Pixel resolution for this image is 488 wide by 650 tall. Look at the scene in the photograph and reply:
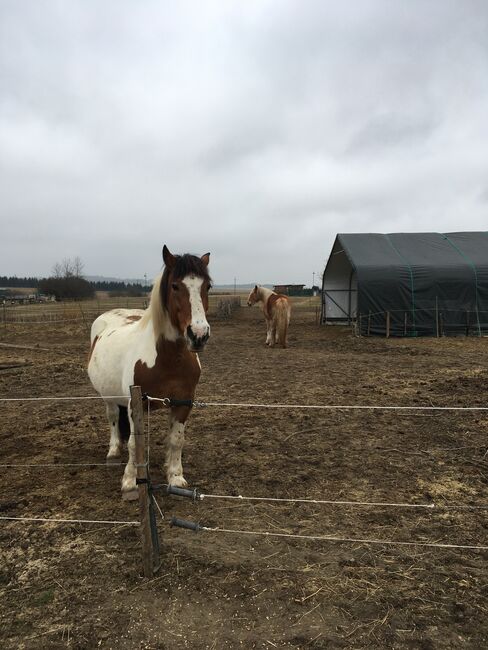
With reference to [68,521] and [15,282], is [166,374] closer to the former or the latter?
[68,521]

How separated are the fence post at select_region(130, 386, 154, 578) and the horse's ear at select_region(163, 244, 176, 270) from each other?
1.10m

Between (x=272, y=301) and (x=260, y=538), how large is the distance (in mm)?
10640

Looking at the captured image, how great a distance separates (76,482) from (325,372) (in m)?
5.87

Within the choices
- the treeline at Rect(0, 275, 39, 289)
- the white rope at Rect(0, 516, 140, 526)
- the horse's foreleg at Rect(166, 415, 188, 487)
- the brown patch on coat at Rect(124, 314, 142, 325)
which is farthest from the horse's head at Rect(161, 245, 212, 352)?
the treeline at Rect(0, 275, 39, 289)

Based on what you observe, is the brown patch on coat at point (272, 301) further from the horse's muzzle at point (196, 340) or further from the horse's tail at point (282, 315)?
the horse's muzzle at point (196, 340)

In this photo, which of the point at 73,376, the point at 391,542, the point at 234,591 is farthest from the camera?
the point at 73,376

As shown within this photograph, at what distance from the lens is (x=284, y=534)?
2803 millimetres

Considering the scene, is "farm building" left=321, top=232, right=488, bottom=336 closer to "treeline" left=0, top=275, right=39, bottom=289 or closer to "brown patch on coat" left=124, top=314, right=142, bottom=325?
"brown patch on coat" left=124, top=314, right=142, bottom=325

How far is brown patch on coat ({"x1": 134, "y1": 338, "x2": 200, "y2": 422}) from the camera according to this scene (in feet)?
10.6

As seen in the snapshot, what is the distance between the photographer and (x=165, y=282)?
10.3 ft

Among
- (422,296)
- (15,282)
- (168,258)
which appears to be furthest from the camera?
(15,282)

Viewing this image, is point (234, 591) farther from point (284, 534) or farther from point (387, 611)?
point (387, 611)

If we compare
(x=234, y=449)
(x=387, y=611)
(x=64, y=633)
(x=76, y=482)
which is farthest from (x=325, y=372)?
(x=64, y=633)

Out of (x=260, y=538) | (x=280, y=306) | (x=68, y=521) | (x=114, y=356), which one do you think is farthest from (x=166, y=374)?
(x=280, y=306)
